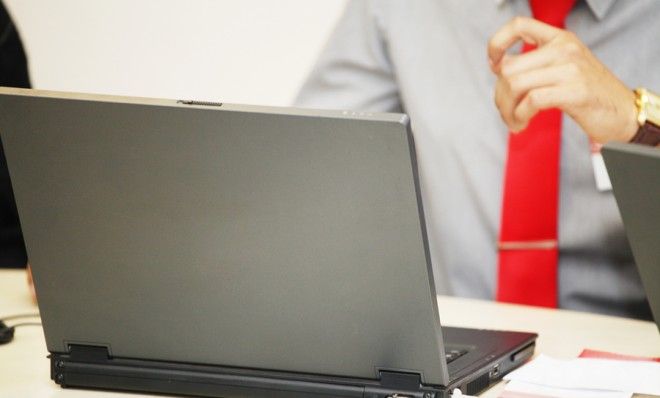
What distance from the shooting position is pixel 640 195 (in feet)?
2.89

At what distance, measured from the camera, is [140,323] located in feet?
3.08

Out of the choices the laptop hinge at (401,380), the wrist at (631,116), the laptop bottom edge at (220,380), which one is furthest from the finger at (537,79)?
the laptop hinge at (401,380)

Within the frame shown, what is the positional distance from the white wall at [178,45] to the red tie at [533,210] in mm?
892

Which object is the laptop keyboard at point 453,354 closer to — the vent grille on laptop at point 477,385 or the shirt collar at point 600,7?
the vent grille on laptop at point 477,385

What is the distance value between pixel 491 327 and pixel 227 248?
0.53 metres

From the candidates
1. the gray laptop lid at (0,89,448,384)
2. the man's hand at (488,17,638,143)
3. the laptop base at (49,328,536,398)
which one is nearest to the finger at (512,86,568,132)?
the man's hand at (488,17,638,143)

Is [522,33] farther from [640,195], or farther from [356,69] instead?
[356,69]

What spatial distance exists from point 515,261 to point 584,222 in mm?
133

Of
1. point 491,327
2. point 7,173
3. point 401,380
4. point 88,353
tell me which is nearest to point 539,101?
point 491,327

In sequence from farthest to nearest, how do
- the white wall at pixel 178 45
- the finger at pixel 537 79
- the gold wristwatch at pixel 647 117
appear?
1. the white wall at pixel 178 45
2. the gold wristwatch at pixel 647 117
3. the finger at pixel 537 79

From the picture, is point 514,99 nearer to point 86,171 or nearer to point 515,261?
point 515,261

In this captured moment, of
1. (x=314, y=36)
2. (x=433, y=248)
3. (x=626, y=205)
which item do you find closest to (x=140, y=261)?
(x=626, y=205)

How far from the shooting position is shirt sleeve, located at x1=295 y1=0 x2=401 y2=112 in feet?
6.13

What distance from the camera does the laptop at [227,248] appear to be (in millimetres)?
823
